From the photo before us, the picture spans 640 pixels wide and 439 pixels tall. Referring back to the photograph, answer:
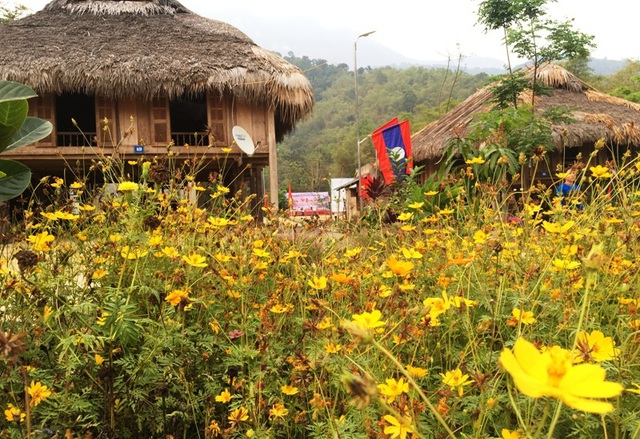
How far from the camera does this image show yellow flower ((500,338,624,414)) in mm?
346

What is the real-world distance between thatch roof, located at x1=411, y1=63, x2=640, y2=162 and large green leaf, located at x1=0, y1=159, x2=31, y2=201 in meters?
8.70

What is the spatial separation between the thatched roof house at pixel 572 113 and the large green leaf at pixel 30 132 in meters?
8.51

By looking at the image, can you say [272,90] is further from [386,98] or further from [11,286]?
[386,98]

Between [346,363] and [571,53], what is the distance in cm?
733

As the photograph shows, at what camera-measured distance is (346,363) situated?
1.09 meters

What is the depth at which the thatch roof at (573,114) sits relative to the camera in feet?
30.6

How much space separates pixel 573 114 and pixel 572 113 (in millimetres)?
295

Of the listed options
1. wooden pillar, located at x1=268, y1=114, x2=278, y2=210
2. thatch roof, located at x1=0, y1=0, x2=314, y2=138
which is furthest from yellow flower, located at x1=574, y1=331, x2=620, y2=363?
thatch roof, located at x1=0, y1=0, x2=314, y2=138

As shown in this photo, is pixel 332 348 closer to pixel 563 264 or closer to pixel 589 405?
pixel 563 264

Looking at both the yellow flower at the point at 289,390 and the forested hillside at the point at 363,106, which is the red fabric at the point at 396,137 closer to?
the yellow flower at the point at 289,390

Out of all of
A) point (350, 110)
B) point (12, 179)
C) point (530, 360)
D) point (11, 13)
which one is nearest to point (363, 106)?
point (350, 110)

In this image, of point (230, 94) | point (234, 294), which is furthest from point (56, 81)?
point (234, 294)

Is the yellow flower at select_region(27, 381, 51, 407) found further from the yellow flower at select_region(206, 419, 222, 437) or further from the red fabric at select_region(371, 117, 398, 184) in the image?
the red fabric at select_region(371, 117, 398, 184)

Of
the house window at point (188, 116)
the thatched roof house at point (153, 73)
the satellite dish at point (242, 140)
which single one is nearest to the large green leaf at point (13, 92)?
the satellite dish at point (242, 140)
